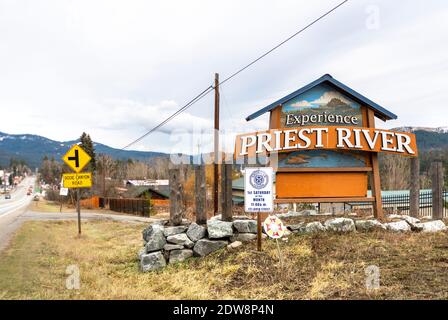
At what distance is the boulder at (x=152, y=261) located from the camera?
895 centimetres

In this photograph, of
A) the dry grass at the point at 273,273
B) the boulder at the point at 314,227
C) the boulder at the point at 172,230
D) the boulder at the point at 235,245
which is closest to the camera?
the dry grass at the point at 273,273

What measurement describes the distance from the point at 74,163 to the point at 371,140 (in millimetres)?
12042

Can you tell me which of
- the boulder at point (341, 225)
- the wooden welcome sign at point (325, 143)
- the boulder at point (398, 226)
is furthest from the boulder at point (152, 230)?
the boulder at point (398, 226)

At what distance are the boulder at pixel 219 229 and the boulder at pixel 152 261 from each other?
131cm

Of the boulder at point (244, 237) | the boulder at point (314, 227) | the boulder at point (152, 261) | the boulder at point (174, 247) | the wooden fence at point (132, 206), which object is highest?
the boulder at point (314, 227)

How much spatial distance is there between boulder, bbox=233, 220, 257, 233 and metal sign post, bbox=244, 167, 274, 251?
3.41 ft

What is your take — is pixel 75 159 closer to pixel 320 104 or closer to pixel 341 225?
pixel 320 104

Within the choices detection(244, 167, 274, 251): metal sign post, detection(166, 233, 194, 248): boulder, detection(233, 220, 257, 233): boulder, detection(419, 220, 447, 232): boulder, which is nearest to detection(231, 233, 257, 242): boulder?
detection(233, 220, 257, 233): boulder

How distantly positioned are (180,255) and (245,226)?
5.82 feet

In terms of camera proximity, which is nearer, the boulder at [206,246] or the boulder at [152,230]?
the boulder at [206,246]

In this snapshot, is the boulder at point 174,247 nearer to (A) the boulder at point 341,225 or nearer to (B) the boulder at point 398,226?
(A) the boulder at point 341,225

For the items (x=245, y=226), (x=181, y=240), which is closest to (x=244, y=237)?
(x=245, y=226)

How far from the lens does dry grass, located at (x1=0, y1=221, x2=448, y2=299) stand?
5891mm

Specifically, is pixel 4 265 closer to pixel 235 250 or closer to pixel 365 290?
pixel 235 250
